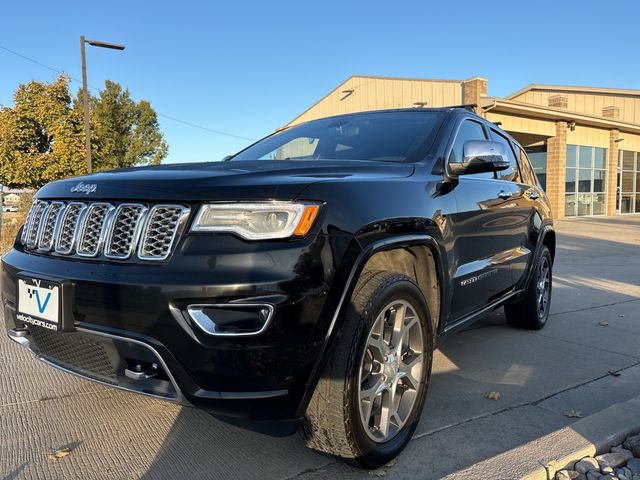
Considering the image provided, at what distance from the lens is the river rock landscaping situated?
2314 mm

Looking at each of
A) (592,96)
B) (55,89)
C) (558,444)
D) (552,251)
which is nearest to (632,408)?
(558,444)

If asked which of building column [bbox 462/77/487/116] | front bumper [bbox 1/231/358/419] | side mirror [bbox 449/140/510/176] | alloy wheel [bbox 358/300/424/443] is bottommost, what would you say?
alloy wheel [bbox 358/300/424/443]

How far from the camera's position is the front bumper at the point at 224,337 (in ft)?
6.16

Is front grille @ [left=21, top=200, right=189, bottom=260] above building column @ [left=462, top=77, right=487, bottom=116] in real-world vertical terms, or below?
below

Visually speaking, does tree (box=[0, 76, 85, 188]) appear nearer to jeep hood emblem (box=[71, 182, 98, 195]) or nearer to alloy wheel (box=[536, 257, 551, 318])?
alloy wheel (box=[536, 257, 551, 318])

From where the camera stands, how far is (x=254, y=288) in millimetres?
1867

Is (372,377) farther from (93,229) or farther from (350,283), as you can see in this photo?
(93,229)

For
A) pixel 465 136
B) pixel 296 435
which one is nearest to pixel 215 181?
pixel 296 435

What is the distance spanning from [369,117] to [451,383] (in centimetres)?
190

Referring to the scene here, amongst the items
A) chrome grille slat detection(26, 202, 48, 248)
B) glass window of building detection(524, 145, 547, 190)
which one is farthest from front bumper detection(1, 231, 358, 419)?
glass window of building detection(524, 145, 547, 190)

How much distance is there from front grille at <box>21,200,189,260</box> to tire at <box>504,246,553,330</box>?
346 centimetres

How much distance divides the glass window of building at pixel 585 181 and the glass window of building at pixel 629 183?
189 cm

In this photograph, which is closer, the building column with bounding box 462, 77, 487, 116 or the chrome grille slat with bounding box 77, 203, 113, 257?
the chrome grille slat with bounding box 77, 203, 113, 257

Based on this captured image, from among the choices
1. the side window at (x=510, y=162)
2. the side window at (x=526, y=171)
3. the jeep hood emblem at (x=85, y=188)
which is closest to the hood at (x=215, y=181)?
the jeep hood emblem at (x=85, y=188)
